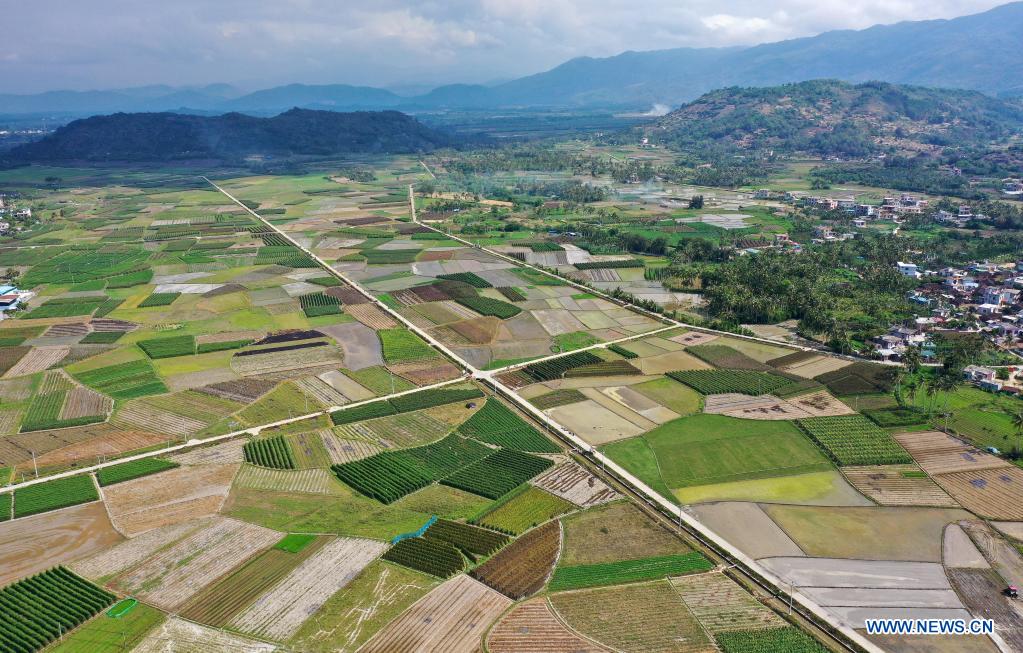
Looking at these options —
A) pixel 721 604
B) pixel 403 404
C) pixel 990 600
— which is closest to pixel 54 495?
pixel 403 404

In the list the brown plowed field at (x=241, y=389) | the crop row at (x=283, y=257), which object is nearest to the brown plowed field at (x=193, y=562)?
the brown plowed field at (x=241, y=389)

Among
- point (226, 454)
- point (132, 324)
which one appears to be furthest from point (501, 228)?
point (226, 454)

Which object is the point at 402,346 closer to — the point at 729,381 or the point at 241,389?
the point at 241,389

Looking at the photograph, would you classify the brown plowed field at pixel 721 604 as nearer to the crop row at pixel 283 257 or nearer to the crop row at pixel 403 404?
the crop row at pixel 403 404

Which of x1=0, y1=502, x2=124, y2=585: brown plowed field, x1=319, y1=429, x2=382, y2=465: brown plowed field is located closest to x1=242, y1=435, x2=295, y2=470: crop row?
x1=319, y1=429, x2=382, y2=465: brown plowed field

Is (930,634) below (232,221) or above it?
below

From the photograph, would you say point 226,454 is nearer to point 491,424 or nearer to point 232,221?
point 491,424
